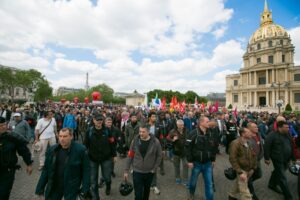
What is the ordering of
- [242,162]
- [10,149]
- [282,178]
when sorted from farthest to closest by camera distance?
[282,178]
[242,162]
[10,149]

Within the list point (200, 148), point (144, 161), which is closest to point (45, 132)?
point (144, 161)

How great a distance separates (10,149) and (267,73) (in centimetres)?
→ 7209

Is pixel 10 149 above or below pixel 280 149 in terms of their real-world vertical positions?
above

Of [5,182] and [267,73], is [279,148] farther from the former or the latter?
[267,73]

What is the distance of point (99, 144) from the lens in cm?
426

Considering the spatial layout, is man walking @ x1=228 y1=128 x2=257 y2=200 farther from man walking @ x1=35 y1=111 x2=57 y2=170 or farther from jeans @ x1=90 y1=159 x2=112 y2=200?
man walking @ x1=35 y1=111 x2=57 y2=170

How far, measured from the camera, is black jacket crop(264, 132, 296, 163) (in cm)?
459

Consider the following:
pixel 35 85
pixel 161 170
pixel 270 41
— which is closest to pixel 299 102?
pixel 270 41

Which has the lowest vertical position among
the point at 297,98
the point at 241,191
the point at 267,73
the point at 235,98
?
the point at 241,191

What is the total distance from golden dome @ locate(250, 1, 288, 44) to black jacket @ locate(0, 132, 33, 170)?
256ft

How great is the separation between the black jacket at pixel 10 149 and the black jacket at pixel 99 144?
1258 millimetres

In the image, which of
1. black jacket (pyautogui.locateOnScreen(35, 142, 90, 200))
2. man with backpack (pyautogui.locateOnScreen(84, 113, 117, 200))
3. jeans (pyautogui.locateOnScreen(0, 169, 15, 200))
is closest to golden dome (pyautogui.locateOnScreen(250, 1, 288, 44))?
man with backpack (pyautogui.locateOnScreen(84, 113, 117, 200))

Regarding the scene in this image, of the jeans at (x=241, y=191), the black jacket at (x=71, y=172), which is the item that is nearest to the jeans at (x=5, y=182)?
the black jacket at (x=71, y=172)

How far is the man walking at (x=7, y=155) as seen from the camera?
3.10 metres
